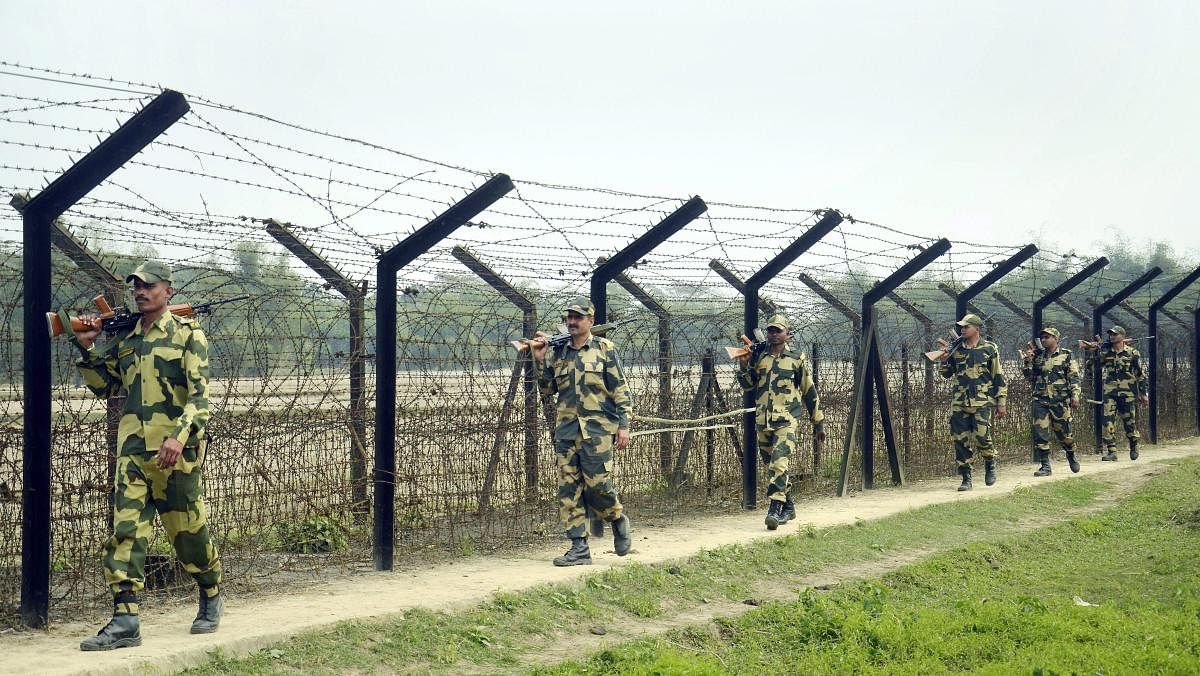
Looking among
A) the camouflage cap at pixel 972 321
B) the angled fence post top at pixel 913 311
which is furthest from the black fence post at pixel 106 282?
the angled fence post top at pixel 913 311

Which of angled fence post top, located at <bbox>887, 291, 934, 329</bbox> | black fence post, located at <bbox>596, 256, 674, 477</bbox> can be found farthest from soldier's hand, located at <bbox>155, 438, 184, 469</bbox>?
angled fence post top, located at <bbox>887, 291, 934, 329</bbox>

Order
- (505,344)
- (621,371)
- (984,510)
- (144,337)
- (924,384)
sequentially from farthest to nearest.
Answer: (924,384)
(984,510)
(505,344)
(621,371)
(144,337)

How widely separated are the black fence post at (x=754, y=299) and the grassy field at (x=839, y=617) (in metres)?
1.56

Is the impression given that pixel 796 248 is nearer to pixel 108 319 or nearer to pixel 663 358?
pixel 663 358

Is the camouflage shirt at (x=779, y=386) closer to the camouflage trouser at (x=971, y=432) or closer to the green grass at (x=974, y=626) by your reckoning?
the green grass at (x=974, y=626)

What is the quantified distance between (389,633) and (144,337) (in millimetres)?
1898

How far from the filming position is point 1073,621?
21.3 ft

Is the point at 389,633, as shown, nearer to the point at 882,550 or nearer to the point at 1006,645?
the point at 1006,645

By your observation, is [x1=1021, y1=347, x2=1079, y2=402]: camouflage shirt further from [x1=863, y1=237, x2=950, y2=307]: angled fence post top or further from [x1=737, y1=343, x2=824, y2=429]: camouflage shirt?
[x1=737, y1=343, x2=824, y2=429]: camouflage shirt

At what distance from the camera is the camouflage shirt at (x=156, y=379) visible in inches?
226

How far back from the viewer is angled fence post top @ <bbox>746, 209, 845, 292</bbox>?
37.6 ft

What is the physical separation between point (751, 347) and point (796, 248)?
142 centimetres

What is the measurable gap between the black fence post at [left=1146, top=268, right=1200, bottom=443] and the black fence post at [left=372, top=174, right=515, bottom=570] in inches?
636

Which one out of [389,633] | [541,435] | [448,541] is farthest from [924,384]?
[389,633]
